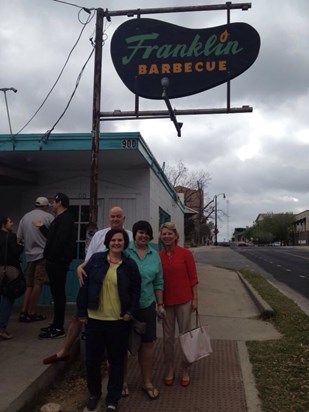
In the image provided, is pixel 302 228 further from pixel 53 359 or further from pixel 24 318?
pixel 53 359

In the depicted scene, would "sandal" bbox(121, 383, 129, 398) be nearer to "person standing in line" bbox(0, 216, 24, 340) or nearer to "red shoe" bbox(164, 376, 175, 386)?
"red shoe" bbox(164, 376, 175, 386)

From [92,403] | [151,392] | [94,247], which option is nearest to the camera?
[92,403]

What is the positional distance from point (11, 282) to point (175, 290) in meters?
2.00

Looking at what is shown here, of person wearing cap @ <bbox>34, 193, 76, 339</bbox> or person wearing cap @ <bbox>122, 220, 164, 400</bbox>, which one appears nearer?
person wearing cap @ <bbox>122, 220, 164, 400</bbox>

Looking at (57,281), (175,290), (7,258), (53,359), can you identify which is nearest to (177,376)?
(175,290)

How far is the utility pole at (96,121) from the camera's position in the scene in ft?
19.2

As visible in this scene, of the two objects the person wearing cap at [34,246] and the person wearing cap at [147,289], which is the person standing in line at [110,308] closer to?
the person wearing cap at [147,289]

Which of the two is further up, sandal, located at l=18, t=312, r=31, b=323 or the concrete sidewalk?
sandal, located at l=18, t=312, r=31, b=323

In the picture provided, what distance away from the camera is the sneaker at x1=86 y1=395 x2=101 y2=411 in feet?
12.7

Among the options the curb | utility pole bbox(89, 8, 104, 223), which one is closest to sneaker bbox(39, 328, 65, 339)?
utility pole bbox(89, 8, 104, 223)

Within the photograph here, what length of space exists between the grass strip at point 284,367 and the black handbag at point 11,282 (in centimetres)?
283

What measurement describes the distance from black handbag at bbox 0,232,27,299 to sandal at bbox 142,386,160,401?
193 cm

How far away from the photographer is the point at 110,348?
3.80m

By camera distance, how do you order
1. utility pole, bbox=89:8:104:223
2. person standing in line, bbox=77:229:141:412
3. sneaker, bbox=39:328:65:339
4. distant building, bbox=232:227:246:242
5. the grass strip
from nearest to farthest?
person standing in line, bbox=77:229:141:412 → the grass strip → sneaker, bbox=39:328:65:339 → utility pole, bbox=89:8:104:223 → distant building, bbox=232:227:246:242
